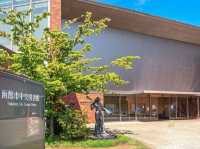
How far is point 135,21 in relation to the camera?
147ft

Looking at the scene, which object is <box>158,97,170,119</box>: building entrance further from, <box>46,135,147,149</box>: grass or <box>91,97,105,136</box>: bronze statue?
<box>46,135,147,149</box>: grass

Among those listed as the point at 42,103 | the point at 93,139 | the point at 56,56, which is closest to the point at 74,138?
the point at 93,139

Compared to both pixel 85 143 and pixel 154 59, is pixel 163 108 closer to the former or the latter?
pixel 154 59

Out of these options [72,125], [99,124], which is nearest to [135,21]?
[99,124]

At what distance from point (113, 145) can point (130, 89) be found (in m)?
24.1

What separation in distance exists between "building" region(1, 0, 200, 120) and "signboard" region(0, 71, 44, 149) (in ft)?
95.0

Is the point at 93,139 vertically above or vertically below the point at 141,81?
below

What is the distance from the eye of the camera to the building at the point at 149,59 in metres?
43.2

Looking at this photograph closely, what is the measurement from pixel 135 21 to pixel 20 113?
37203 millimetres

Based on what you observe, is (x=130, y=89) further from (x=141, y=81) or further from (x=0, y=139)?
(x=0, y=139)

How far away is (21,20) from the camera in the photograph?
24734 mm

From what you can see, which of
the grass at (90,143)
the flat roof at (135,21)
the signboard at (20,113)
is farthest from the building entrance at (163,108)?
the signboard at (20,113)

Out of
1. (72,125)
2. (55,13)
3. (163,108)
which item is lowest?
(72,125)

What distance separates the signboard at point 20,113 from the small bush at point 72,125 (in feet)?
45.4
